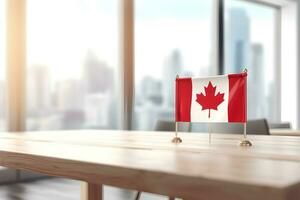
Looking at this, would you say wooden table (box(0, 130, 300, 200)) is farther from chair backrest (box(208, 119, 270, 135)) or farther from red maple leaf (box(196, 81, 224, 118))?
chair backrest (box(208, 119, 270, 135))

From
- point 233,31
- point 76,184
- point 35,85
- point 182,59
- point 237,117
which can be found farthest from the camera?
point 233,31

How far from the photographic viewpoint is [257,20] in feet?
22.6

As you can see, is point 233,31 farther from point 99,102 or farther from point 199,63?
point 99,102

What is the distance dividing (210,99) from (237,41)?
17.4 ft

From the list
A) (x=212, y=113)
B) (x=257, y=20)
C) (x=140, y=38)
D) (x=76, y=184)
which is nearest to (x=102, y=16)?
(x=140, y=38)

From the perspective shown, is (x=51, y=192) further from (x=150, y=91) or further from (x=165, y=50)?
(x=165, y=50)

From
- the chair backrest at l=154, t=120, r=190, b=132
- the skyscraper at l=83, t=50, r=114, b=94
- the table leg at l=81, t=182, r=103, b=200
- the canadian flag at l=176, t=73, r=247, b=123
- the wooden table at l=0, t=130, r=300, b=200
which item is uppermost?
the skyscraper at l=83, t=50, r=114, b=94

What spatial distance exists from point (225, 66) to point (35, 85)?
2.77 meters

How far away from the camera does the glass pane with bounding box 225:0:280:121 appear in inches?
250

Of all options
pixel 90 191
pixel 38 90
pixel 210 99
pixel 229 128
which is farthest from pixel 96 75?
pixel 210 99

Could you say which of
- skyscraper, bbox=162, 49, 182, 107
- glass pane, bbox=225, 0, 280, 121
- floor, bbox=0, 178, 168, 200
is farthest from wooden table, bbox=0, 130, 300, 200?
glass pane, bbox=225, 0, 280, 121

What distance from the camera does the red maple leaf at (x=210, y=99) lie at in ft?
4.34

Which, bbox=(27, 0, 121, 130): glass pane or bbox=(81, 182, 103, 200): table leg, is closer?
bbox=(81, 182, 103, 200): table leg

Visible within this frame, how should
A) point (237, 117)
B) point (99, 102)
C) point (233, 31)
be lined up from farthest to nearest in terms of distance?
point (233, 31) < point (99, 102) < point (237, 117)
